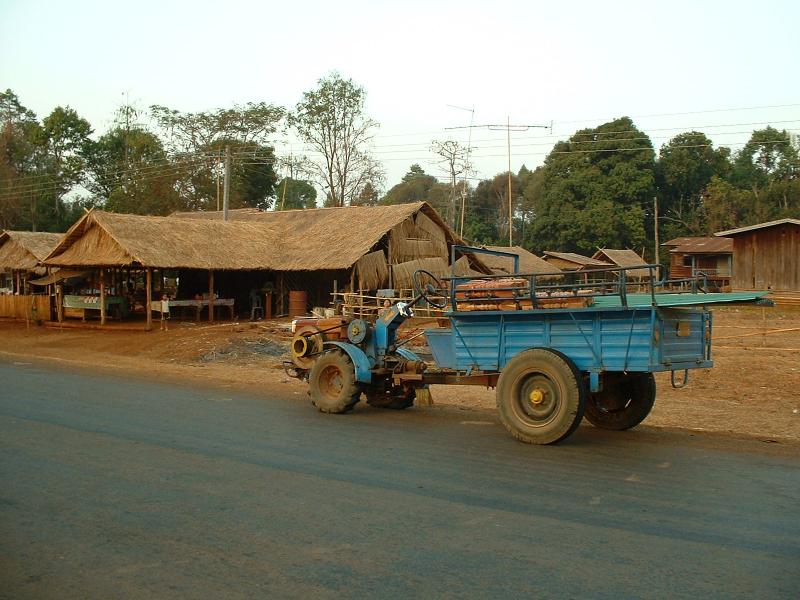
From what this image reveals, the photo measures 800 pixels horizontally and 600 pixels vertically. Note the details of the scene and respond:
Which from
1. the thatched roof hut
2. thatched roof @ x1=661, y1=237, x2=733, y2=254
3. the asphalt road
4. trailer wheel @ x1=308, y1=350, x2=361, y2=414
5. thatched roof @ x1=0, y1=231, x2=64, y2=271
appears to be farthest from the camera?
thatched roof @ x1=661, y1=237, x2=733, y2=254

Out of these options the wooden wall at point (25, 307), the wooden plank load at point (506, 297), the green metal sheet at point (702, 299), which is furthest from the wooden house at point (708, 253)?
the wooden plank load at point (506, 297)

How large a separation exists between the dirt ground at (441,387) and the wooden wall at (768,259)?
14.3ft

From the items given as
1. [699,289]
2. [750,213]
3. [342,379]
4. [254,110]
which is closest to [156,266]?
[342,379]

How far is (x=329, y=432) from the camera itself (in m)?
10.7

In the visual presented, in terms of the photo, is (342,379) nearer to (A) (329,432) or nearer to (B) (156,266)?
(A) (329,432)

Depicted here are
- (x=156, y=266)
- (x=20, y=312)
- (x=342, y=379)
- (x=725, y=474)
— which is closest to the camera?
(x=725, y=474)

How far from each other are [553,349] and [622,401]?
168 centimetres

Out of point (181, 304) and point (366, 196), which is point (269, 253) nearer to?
point (181, 304)

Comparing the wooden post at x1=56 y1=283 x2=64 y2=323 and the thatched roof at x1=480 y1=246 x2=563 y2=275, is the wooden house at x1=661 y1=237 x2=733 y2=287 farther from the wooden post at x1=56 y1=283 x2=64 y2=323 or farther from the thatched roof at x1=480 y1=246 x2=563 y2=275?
the wooden post at x1=56 y1=283 x2=64 y2=323

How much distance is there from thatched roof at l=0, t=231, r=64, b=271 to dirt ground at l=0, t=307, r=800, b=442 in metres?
4.28

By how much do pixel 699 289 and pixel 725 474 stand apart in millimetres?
2861

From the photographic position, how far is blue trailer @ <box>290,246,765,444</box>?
30.7 ft

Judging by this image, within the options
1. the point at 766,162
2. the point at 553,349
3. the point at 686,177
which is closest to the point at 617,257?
the point at 686,177

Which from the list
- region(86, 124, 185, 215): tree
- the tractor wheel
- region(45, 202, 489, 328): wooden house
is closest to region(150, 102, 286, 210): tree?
region(86, 124, 185, 215): tree
